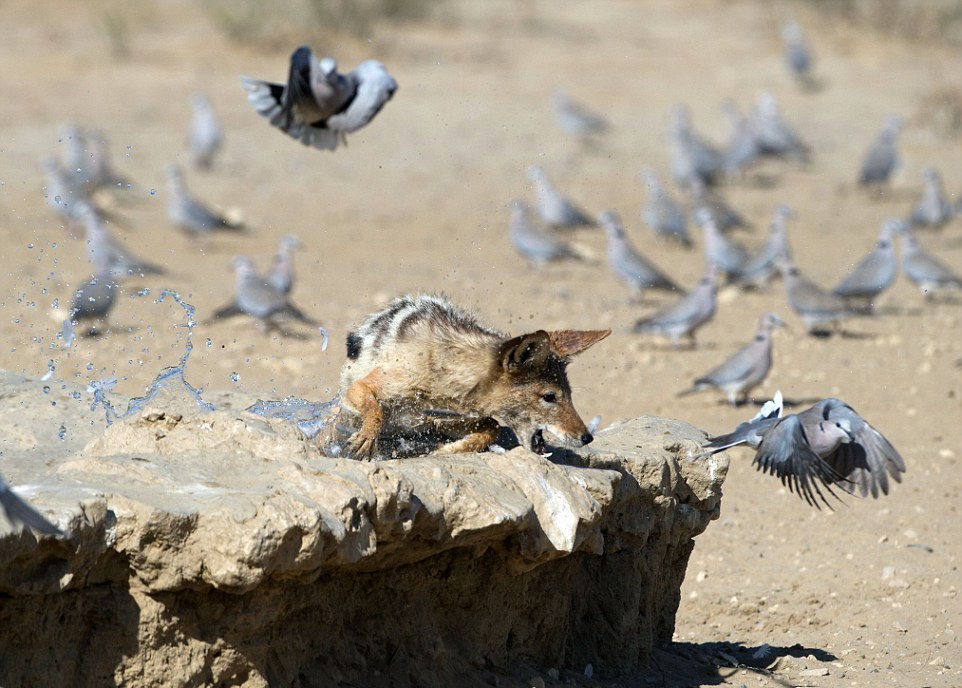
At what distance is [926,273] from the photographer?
14539 millimetres

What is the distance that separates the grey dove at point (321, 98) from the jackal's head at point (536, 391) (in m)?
2.26

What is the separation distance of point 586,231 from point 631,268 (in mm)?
3443

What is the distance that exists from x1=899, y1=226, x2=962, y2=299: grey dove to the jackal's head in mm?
9553

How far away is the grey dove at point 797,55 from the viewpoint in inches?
979

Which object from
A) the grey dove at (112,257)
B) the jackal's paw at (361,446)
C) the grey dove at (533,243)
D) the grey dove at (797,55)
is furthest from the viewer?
the grey dove at (797,55)

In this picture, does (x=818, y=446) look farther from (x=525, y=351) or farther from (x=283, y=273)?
(x=283, y=273)

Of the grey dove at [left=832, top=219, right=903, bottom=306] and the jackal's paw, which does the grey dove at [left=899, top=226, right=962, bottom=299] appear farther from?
the jackal's paw

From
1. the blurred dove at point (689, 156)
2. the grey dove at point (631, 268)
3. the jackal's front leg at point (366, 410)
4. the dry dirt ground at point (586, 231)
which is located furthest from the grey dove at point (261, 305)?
the blurred dove at point (689, 156)

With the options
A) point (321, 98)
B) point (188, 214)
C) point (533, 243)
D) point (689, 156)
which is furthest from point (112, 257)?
point (689, 156)

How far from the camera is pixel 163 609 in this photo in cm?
439

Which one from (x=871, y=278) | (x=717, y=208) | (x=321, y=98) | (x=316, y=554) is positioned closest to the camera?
(x=316, y=554)

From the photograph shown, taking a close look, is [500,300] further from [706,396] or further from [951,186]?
[951,186]

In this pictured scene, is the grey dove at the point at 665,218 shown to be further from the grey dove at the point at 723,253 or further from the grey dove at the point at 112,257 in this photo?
the grey dove at the point at 112,257

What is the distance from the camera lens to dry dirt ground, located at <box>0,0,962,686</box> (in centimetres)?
795
